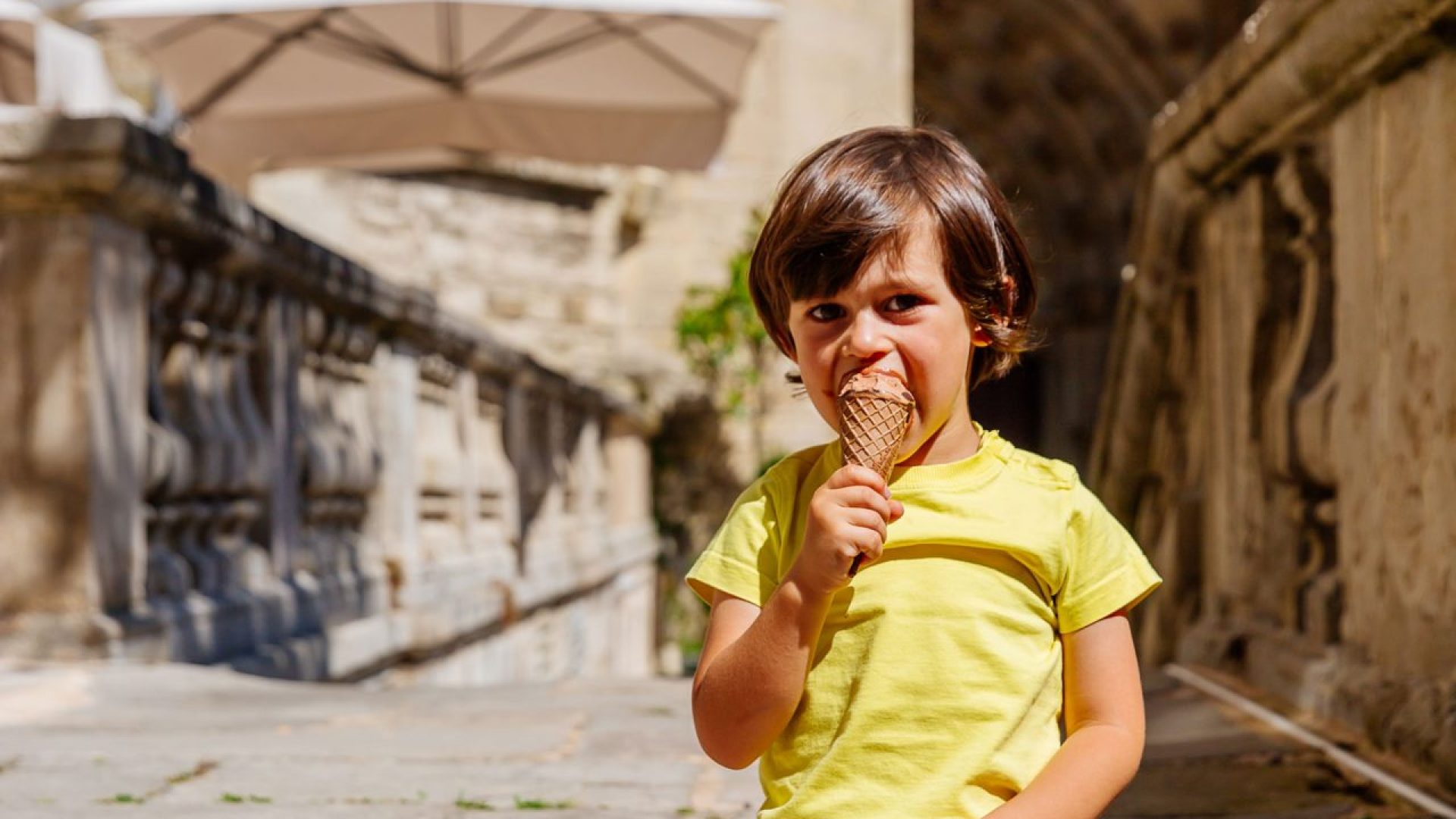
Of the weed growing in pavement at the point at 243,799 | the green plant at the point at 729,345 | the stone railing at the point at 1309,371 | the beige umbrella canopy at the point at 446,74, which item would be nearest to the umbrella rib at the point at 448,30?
the beige umbrella canopy at the point at 446,74

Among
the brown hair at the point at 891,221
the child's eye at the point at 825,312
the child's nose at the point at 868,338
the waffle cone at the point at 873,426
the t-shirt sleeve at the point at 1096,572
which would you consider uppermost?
the brown hair at the point at 891,221

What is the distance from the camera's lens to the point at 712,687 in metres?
1.38

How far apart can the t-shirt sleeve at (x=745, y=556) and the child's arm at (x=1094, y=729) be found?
0.90ft

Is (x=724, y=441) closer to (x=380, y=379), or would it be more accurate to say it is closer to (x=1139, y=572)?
(x=380, y=379)

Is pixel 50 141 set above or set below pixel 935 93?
below

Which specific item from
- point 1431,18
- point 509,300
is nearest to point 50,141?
point 1431,18

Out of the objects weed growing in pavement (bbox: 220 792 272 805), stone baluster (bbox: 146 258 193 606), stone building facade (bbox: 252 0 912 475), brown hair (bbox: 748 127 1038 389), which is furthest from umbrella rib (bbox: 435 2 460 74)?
brown hair (bbox: 748 127 1038 389)

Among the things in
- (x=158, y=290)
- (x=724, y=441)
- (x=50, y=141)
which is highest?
(x=50, y=141)

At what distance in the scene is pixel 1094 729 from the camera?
138cm

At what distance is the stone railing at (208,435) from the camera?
11.1 ft

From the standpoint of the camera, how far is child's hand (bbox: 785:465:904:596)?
1.24m

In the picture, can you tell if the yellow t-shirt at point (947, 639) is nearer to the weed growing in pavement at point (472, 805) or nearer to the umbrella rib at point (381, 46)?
the weed growing in pavement at point (472, 805)

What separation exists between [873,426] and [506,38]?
5.65 meters

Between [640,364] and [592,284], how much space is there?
0.89 meters
